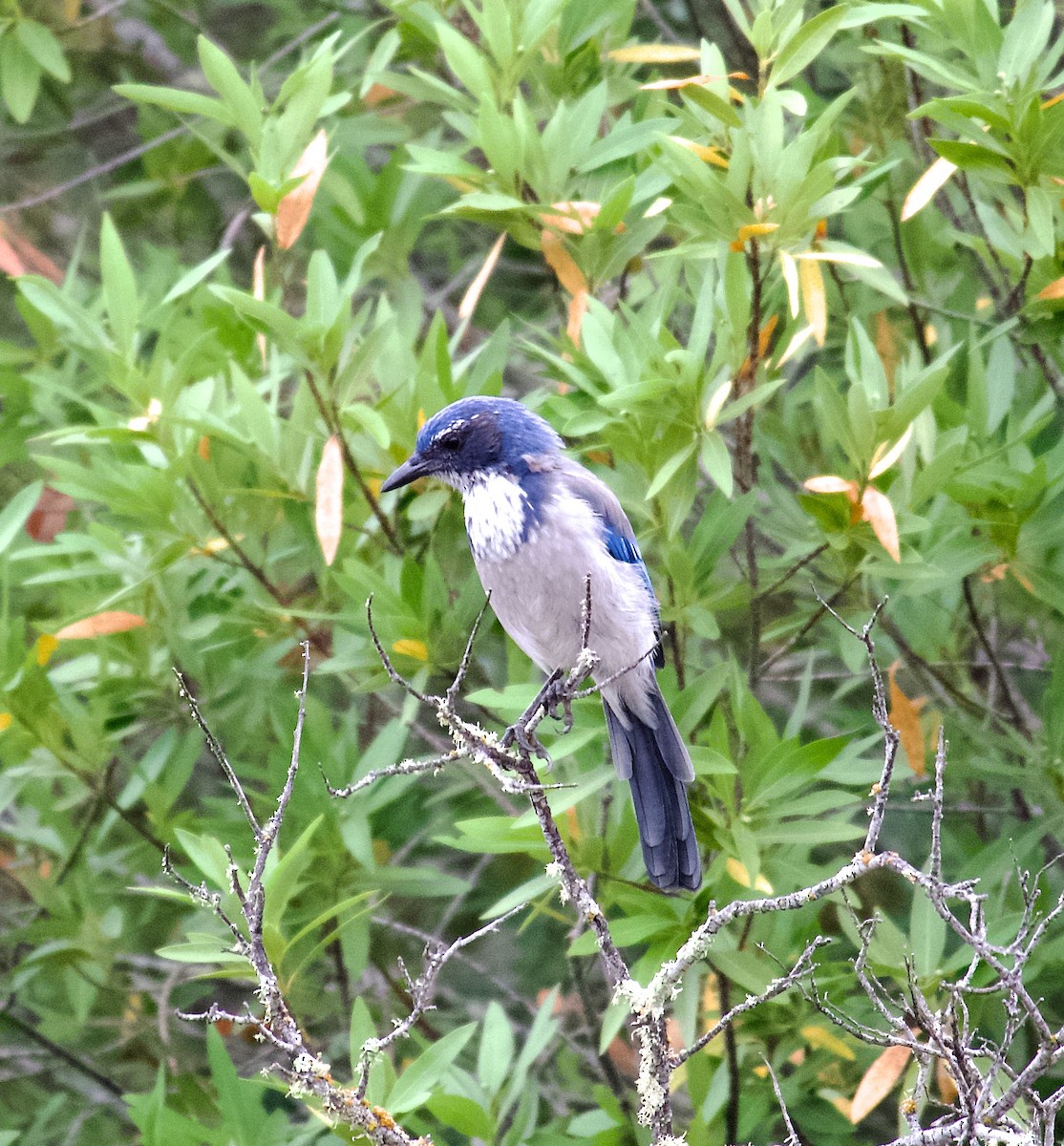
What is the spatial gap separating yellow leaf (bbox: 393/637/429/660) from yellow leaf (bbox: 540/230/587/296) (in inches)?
42.5

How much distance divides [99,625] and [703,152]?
2.20 meters

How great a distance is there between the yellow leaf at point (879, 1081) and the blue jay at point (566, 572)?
2.04ft

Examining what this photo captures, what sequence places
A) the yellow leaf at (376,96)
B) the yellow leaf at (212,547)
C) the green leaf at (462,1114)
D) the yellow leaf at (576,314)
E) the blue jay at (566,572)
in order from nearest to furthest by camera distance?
the green leaf at (462,1114) < the blue jay at (566,572) < the yellow leaf at (576,314) < the yellow leaf at (212,547) < the yellow leaf at (376,96)

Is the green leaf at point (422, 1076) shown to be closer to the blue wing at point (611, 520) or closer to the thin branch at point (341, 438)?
the blue wing at point (611, 520)

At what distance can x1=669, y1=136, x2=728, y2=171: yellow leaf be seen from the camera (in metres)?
3.99

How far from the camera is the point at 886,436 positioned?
12.9 ft

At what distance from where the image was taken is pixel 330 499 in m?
4.06

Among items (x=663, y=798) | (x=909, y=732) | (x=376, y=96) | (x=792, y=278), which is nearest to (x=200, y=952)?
(x=663, y=798)

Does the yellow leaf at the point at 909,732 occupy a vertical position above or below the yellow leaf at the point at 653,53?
below

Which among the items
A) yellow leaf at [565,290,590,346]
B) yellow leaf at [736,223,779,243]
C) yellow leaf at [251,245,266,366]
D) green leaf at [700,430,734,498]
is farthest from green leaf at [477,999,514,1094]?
yellow leaf at [736,223,779,243]

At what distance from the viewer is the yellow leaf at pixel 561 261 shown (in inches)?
171

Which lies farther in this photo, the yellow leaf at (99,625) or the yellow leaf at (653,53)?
the yellow leaf at (653,53)

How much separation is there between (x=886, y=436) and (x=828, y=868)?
1.18 metres

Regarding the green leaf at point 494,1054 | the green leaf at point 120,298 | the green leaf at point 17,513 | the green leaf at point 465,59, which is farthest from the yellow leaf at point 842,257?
the green leaf at point 17,513
